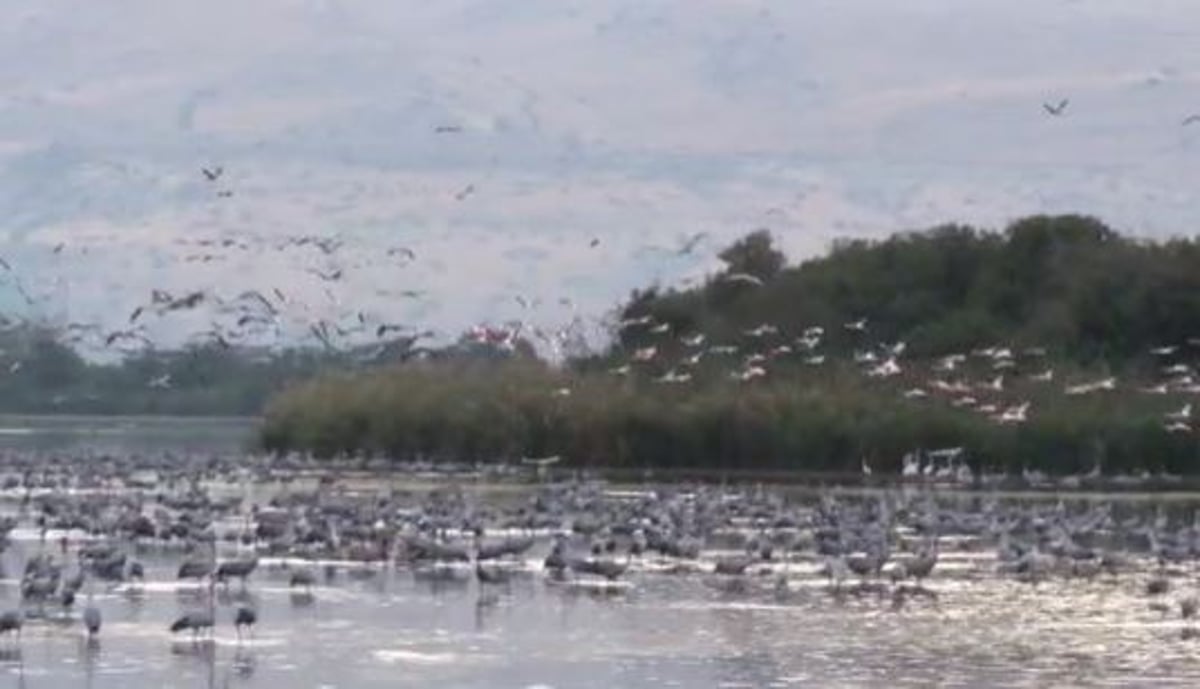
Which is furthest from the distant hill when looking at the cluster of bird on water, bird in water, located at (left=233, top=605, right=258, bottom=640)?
bird in water, located at (left=233, top=605, right=258, bottom=640)

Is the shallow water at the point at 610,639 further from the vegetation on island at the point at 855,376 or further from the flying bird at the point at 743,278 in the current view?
the flying bird at the point at 743,278

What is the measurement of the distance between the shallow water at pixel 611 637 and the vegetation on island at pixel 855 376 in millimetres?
33548

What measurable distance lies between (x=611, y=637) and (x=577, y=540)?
13476 mm

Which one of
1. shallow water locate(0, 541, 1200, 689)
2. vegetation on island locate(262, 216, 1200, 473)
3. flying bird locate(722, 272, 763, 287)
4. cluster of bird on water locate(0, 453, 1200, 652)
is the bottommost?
shallow water locate(0, 541, 1200, 689)

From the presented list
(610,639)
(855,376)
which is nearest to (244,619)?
(610,639)

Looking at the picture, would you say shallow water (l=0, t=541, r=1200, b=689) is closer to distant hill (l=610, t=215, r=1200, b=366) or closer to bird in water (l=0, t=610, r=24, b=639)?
bird in water (l=0, t=610, r=24, b=639)

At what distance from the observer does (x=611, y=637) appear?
31.1m

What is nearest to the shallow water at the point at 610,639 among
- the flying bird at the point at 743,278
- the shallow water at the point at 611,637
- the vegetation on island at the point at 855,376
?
the shallow water at the point at 611,637

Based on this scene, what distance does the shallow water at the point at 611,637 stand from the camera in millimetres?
27719

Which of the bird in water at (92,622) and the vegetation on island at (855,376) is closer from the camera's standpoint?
the bird in water at (92,622)

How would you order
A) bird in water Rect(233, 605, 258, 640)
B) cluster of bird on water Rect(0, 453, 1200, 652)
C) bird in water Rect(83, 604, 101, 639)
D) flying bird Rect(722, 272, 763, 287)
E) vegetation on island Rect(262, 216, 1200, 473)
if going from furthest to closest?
flying bird Rect(722, 272, 763, 287) → vegetation on island Rect(262, 216, 1200, 473) → cluster of bird on water Rect(0, 453, 1200, 652) → bird in water Rect(233, 605, 258, 640) → bird in water Rect(83, 604, 101, 639)

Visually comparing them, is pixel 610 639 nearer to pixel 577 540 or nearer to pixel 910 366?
pixel 577 540

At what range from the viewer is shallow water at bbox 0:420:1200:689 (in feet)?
90.9

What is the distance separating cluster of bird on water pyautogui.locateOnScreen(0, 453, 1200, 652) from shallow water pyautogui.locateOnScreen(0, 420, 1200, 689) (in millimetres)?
325
